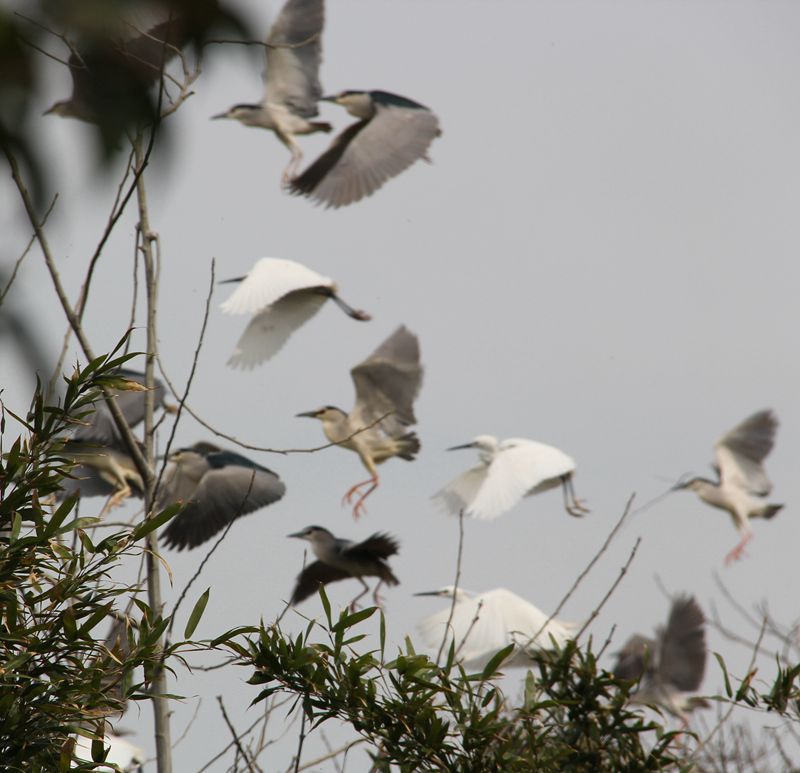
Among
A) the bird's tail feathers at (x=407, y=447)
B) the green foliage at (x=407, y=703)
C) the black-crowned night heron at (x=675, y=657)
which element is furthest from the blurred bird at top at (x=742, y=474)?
the green foliage at (x=407, y=703)

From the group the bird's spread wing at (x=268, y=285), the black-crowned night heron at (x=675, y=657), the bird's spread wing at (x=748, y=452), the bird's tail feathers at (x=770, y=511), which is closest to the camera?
the bird's spread wing at (x=268, y=285)

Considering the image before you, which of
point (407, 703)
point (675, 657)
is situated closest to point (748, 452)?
point (675, 657)

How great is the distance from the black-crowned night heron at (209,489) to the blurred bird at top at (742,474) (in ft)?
13.3

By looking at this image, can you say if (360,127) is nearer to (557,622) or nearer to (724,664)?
(557,622)

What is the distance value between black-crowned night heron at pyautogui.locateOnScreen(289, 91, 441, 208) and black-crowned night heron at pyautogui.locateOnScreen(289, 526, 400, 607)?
1943mm

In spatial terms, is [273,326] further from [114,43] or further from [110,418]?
[114,43]

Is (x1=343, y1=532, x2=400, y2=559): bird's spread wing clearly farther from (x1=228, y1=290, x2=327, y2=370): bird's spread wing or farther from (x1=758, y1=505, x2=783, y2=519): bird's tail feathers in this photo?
(x1=758, y1=505, x2=783, y2=519): bird's tail feathers

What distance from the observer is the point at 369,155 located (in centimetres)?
769

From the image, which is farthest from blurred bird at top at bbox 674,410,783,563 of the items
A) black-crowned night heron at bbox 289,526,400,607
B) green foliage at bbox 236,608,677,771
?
green foliage at bbox 236,608,677,771

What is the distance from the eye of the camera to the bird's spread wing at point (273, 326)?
696cm

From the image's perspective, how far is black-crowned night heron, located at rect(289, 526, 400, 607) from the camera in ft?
18.7

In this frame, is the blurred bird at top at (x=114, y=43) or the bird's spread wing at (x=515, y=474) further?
the bird's spread wing at (x=515, y=474)

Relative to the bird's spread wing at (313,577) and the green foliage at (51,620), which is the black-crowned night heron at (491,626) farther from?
the green foliage at (51,620)

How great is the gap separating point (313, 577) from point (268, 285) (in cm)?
153
